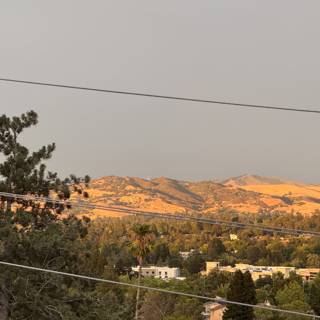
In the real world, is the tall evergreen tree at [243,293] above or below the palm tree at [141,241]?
below

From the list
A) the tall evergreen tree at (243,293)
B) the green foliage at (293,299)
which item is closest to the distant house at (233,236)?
the green foliage at (293,299)

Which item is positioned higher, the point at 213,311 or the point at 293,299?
the point at 293,299

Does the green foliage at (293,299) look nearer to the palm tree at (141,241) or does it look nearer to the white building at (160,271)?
the palm tree at (141,241)

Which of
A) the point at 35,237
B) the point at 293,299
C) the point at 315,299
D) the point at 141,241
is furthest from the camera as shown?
the point at 293,299

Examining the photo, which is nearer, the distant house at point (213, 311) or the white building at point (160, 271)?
the distant house at point (213, 311)

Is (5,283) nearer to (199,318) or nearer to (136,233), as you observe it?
(136,233)

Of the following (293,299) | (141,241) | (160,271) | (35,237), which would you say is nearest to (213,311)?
(293,299)

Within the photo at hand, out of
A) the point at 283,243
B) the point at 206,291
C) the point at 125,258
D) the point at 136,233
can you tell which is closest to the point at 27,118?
the point at 136,233

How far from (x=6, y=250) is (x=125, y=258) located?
68.2 meters

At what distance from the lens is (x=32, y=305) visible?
15602 mm

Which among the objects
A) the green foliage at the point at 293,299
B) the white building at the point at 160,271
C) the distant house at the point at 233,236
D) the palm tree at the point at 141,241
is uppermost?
the palm tree at the point at 141,241

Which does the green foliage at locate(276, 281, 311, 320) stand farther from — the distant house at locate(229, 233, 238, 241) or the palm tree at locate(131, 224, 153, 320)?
the distant house at locate(229, 233, 238, 241)

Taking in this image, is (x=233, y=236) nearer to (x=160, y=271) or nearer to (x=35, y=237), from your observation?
(x=160, y=271)

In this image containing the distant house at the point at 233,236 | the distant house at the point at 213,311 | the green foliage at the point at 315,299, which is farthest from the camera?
the distant house at the point at 233,236
